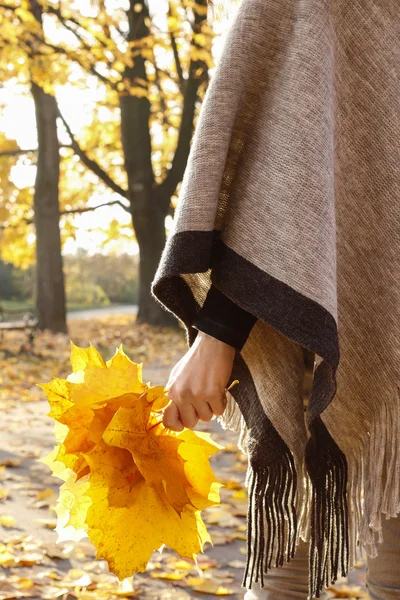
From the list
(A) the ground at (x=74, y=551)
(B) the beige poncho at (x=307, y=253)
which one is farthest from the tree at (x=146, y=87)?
(B) the beige poncho at (x=307, y=253)

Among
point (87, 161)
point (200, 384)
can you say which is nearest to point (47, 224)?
point (87, 161)

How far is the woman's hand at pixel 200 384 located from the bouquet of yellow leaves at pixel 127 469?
0.04m

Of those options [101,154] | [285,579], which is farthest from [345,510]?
[101,154]

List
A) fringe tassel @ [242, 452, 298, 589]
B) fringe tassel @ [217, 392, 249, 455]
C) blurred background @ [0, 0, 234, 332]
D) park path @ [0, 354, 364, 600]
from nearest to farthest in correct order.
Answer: fringe tassel @ [242, 452, 298, 589] < fringe tassel @ [217, 392, 249, 455] < park path @ [0, 354, 364, 600] < blurred background @ [0, 0, 234, 332]

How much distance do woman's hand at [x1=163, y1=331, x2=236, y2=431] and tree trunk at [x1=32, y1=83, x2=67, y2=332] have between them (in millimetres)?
13448

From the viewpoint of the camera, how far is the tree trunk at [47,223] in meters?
14.6

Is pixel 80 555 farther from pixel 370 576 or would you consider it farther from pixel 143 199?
pixel 143 199

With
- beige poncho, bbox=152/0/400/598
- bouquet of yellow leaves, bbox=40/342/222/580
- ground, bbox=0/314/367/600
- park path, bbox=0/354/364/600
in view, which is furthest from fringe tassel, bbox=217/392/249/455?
park path, bbox=0/354/364/600

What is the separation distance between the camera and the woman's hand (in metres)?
1.34

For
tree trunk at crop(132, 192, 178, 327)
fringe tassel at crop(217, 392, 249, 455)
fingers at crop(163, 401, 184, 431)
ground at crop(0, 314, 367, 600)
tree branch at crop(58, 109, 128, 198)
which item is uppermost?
fingers at crop(163, 401, 184, 431)

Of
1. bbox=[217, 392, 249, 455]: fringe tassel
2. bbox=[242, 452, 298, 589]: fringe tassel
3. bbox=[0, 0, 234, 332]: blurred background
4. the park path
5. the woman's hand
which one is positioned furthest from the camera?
bbox=[0, 0, 234, 332]: blurred background

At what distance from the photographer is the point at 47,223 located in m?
14.7

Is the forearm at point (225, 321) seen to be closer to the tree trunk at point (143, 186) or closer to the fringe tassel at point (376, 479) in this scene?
the fringe tassel at point (376, 479)

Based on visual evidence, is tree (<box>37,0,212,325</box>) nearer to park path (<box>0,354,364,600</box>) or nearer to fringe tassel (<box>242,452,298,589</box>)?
park path (<box>0,354,364,600</box>)
